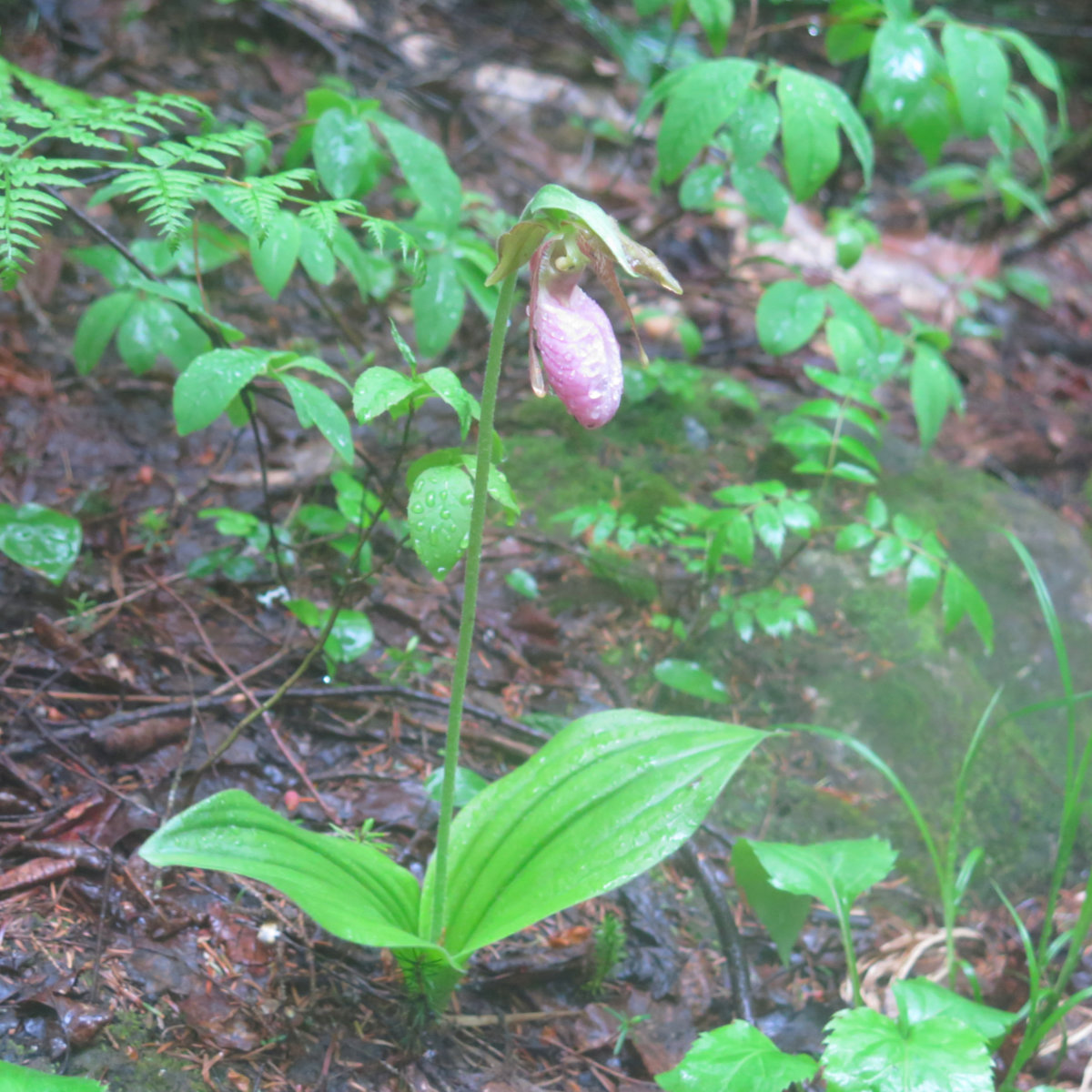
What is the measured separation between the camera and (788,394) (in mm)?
3160

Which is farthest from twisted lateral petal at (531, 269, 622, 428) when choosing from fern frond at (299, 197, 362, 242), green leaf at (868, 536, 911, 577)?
green leaf at (868, 536, 911, 577)

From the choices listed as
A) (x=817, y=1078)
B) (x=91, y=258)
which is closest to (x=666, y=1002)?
(x=817, y=1078)

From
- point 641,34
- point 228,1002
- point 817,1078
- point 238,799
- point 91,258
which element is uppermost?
point 641,34

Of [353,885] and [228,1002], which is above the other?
[353,885]

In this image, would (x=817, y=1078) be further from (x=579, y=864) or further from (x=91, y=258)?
(x=91, y=258)

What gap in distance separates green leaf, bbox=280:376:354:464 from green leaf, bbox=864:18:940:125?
1468mm

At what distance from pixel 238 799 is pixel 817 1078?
1.08 metres

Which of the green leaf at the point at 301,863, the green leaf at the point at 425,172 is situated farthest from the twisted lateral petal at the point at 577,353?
the green leaf at the point at 425,172

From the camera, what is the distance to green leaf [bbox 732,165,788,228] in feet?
7.09

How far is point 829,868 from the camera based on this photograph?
4.86 feet

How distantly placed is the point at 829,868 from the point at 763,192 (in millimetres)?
1620

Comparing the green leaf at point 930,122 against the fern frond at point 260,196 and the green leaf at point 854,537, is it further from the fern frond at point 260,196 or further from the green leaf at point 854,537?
the fern frond at point 260,196

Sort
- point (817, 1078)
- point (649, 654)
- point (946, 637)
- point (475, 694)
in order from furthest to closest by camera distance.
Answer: point (946, 637)
point (649, 654)
point (475, 694)
point (817, 1078)

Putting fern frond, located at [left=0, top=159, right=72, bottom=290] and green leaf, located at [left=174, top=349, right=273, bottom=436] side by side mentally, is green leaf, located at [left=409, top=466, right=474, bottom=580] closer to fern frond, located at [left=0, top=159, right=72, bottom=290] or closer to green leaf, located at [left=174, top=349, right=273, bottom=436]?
green leaf, located at [left=174, top=349, right=273, bottom=436]
